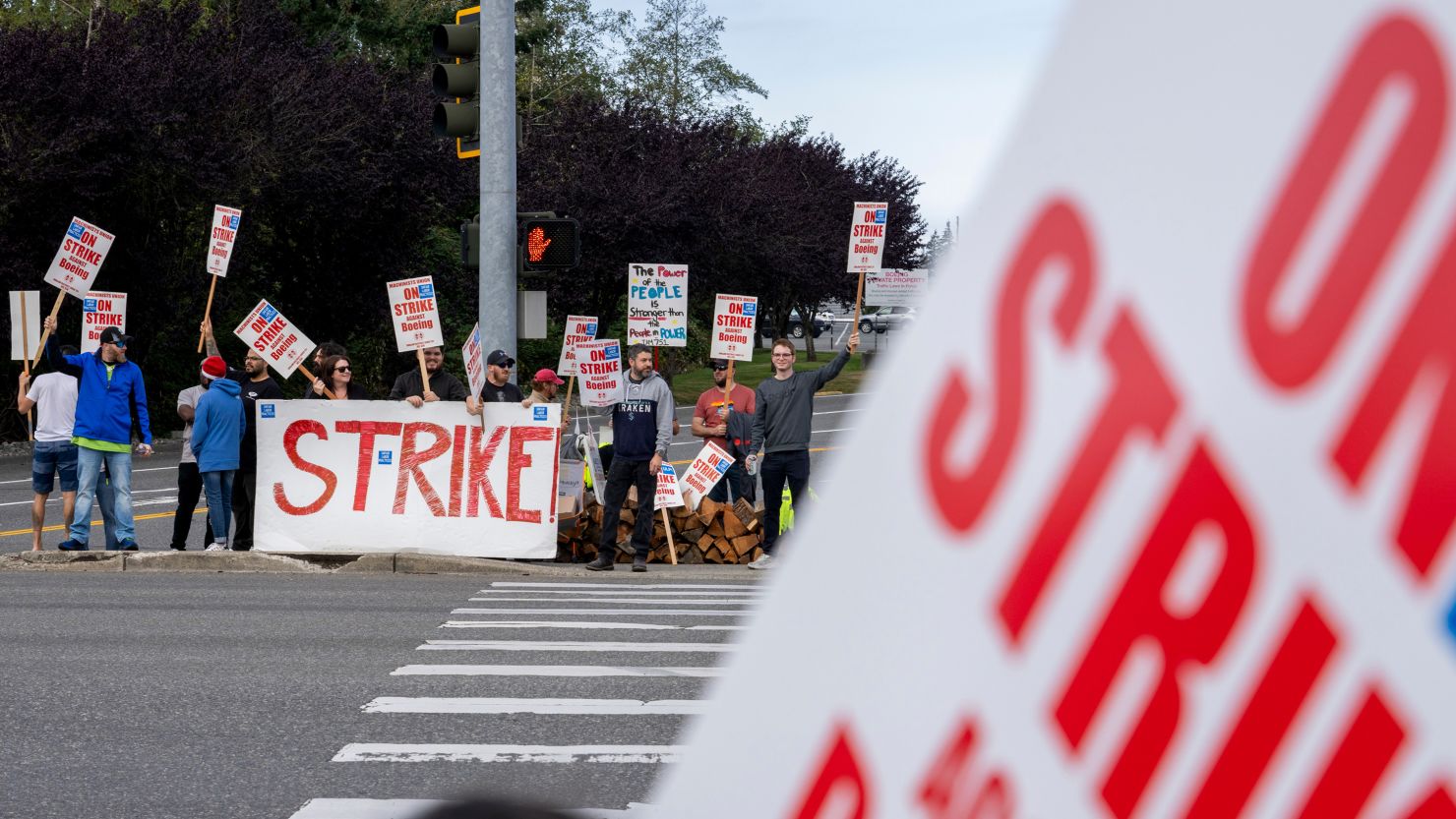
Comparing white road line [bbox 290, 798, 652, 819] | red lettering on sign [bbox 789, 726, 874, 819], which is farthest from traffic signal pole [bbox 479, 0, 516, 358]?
red lettering on sign [bbox 789, 726, 874, 819]

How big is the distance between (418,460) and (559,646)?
16.7 feet

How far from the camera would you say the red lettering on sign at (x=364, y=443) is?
14.3 m

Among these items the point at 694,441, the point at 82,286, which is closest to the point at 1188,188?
the point at 82,286

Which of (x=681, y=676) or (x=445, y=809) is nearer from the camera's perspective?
(x=445, y=809)

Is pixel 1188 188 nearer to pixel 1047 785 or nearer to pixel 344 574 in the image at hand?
pixel 1047 785

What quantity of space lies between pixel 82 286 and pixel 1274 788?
51.3 feet

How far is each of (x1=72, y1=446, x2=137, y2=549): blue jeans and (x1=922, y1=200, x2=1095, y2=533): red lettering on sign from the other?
13.3 meters

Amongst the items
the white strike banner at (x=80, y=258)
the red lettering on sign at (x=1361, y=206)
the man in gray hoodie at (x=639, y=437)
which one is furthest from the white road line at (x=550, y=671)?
the white strike banner at (x=80, y=258)

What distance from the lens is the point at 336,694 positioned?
7953 mm

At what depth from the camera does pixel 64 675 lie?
8.40 m

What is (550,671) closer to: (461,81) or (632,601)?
(632,601)

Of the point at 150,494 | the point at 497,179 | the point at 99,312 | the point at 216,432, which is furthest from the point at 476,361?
the point at 150,494

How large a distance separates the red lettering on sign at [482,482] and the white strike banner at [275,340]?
209 centimetres

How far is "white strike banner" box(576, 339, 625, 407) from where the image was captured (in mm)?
15883
